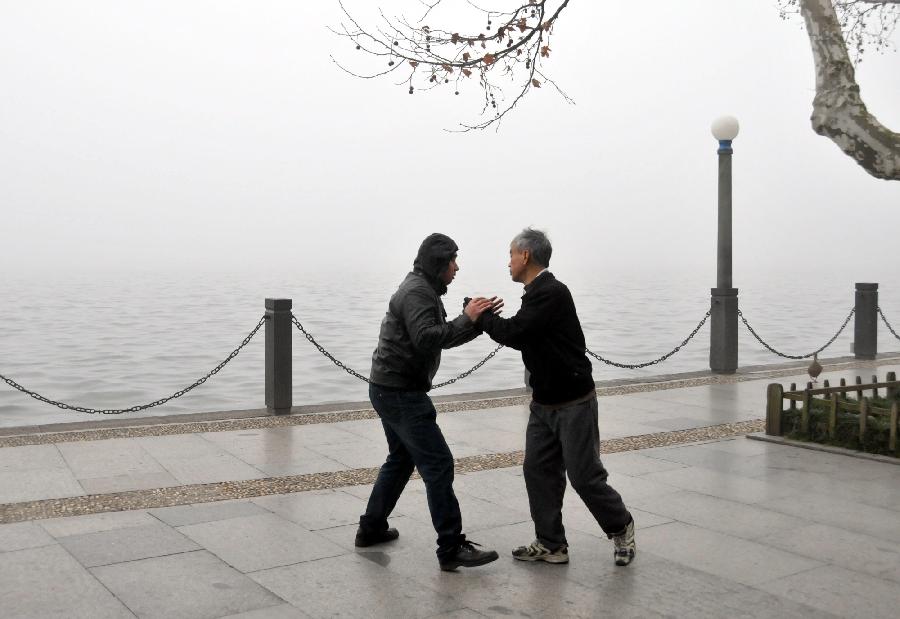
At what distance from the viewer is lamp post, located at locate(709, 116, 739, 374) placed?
13.8 m

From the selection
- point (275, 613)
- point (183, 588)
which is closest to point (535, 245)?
point (275, 613)

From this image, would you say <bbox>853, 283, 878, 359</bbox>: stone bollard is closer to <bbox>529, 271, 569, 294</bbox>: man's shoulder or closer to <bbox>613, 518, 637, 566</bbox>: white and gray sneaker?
<bbox>613, 518, 637, 566</bbox>: white and gray sneaker

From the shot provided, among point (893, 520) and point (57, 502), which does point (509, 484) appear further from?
point (57, 502)

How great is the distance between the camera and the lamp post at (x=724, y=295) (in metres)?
13.8

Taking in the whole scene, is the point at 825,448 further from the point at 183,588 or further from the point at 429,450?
the point at 183,588

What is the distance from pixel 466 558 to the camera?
511 cm

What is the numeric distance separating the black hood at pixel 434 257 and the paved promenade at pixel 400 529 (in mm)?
1568

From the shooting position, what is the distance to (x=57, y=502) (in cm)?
649

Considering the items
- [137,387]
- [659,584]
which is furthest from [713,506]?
[137,387]

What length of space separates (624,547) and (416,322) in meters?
1.66

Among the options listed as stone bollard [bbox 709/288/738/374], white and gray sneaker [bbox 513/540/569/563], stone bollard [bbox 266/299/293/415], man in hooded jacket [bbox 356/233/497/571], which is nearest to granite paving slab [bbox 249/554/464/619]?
man in hooded jacket [bbox 356/233/497/571]

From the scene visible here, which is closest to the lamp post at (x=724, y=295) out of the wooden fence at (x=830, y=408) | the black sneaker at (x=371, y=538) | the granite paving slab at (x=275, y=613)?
the wooden fence at (x=830, y=408)

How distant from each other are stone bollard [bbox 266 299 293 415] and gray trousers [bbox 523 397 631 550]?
18.1 feet

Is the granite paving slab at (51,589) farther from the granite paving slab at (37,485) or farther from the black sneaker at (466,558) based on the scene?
the black sneaker at (466,558)
